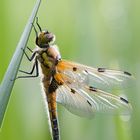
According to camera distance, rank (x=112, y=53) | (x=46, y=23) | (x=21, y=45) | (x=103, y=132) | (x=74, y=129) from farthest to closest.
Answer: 1. (x=46, y=23)
2. (x=112, y=53)
3. (x=74, y=129)
4. (x=103, y=132)
5. (x=21, y=45)

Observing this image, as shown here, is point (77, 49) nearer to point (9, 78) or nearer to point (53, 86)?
point (53, 86)

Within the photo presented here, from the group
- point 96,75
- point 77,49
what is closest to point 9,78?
point 77,49

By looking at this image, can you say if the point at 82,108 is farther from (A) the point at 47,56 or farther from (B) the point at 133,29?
(B) the point at 133,29

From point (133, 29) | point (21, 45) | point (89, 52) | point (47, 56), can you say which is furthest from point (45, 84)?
point (21, 45)

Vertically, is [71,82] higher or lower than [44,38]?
lower

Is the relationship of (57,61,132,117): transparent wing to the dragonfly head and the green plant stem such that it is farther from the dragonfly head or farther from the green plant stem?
the green plant stem

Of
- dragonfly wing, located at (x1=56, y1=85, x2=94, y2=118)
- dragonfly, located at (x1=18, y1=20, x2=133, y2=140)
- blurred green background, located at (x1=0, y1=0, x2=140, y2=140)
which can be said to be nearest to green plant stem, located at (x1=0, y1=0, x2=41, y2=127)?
blurred green background, located at (x1=0, y1=0, x2=140, y2=140)

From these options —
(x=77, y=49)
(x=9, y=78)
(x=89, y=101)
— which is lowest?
(x=9, y=78)
